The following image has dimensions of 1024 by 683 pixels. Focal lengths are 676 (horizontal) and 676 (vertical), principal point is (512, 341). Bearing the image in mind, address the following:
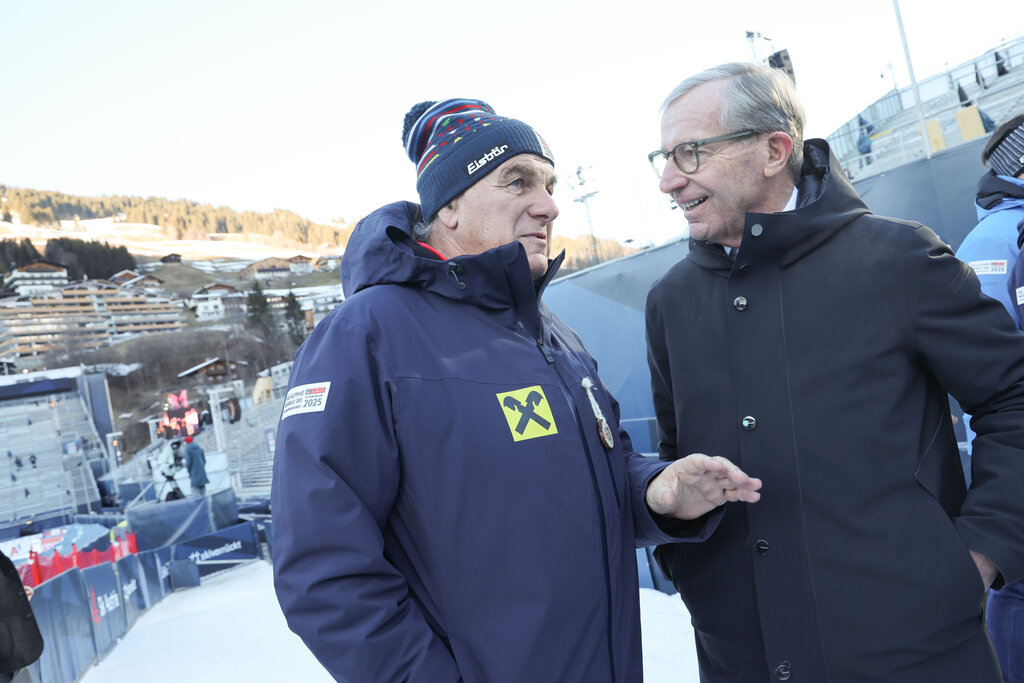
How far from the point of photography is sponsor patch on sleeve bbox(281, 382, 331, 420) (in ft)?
3.78

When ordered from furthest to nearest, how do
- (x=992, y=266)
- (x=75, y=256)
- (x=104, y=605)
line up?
(x=75, y=256), (x=104, y=605), (x=992, y=266)

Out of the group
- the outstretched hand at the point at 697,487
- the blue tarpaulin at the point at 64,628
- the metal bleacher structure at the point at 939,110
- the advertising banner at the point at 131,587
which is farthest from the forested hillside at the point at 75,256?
the outstretched hand at the point at 697,487

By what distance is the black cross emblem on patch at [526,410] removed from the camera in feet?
4.10

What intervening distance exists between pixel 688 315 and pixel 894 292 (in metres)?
0.42

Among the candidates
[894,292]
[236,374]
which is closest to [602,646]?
[894,292]

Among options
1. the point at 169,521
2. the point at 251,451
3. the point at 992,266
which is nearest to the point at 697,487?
the point at 992,266

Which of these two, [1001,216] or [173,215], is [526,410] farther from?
[173,215]

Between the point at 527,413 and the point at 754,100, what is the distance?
33.5 inches

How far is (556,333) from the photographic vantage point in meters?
1.63

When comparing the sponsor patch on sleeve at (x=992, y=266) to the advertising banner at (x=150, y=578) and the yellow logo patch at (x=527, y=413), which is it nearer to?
the yellow logo patch at (x=527, y=413)

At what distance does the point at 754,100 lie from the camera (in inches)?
57.8

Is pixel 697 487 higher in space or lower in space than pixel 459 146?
lower

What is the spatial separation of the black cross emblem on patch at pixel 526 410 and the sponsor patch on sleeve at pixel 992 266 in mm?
1793

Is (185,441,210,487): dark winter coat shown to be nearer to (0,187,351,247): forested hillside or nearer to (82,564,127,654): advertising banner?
(82,564,127,654): advertising banner
